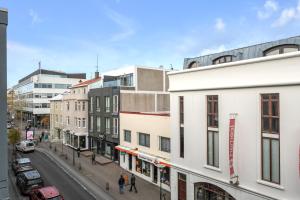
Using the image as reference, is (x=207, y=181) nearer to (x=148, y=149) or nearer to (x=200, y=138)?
(x=200, y=138)

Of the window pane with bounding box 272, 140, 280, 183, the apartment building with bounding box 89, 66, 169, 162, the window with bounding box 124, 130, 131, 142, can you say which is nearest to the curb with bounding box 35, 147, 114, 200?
the apartment building with bounding box 89, 66, 169, 162

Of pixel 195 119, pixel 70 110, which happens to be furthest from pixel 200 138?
pixel 70 110

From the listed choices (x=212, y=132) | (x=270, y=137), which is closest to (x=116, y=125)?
(x=212, y=132)

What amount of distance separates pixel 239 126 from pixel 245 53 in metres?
6.13

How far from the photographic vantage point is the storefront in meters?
24.5

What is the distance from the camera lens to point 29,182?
2270 centimetres

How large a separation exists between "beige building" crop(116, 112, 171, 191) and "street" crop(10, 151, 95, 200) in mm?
6835

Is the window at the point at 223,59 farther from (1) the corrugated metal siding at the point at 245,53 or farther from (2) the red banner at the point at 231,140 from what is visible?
(2) the red banner at the point at 231,140

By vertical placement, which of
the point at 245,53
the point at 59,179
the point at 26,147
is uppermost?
the point at 245,53

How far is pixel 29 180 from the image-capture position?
74.7 ft

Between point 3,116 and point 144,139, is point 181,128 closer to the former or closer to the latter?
point 144,139

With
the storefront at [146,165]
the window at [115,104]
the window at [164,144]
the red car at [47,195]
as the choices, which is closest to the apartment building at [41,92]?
the window at [115,104]

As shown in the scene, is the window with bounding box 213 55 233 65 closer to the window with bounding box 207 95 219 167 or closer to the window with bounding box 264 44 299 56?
the window with bounding box 264 44 299 56

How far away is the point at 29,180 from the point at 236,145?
→ 59.1ft
